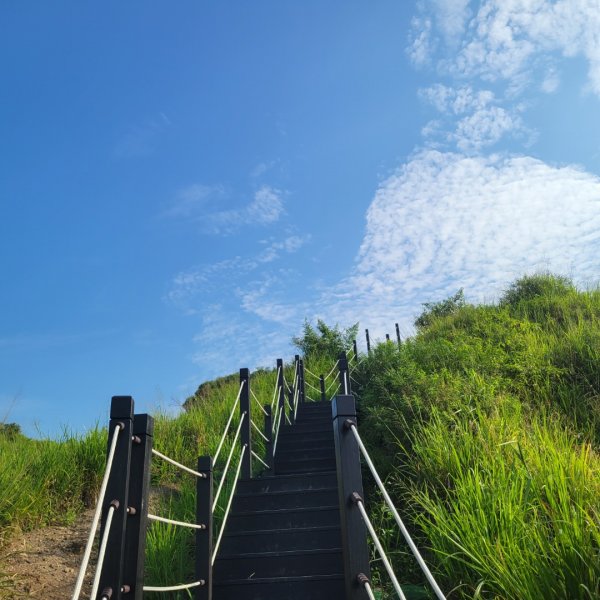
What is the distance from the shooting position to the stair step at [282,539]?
529 centimetres

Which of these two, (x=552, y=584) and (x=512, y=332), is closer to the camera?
(x=552, y=584)

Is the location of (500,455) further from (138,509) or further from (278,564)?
(138,509)

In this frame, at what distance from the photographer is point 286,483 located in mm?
6570

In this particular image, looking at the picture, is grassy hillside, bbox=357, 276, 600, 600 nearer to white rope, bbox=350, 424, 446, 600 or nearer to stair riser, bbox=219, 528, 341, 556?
stair riser, bbox=219, 528, 341, 556

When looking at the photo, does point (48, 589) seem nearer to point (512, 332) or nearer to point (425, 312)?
point (512, 332)

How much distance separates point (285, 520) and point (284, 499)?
453 mm

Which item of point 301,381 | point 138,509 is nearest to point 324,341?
point 301,381

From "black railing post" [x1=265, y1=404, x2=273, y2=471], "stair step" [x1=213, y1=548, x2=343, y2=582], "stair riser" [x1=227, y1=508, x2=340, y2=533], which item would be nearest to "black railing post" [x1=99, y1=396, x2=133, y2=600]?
"stair step" [x1=213, y1=548, x2=343, y2=582]

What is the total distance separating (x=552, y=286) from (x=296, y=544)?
13511 mm

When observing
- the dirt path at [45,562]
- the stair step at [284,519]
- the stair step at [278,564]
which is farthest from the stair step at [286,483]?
the dirt path at [45,562]

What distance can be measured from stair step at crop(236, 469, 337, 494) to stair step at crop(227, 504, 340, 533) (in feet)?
2.07

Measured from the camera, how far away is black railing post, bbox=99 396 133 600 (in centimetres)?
278

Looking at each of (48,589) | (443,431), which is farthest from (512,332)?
(48,589)

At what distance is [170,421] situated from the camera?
31.2 ft
